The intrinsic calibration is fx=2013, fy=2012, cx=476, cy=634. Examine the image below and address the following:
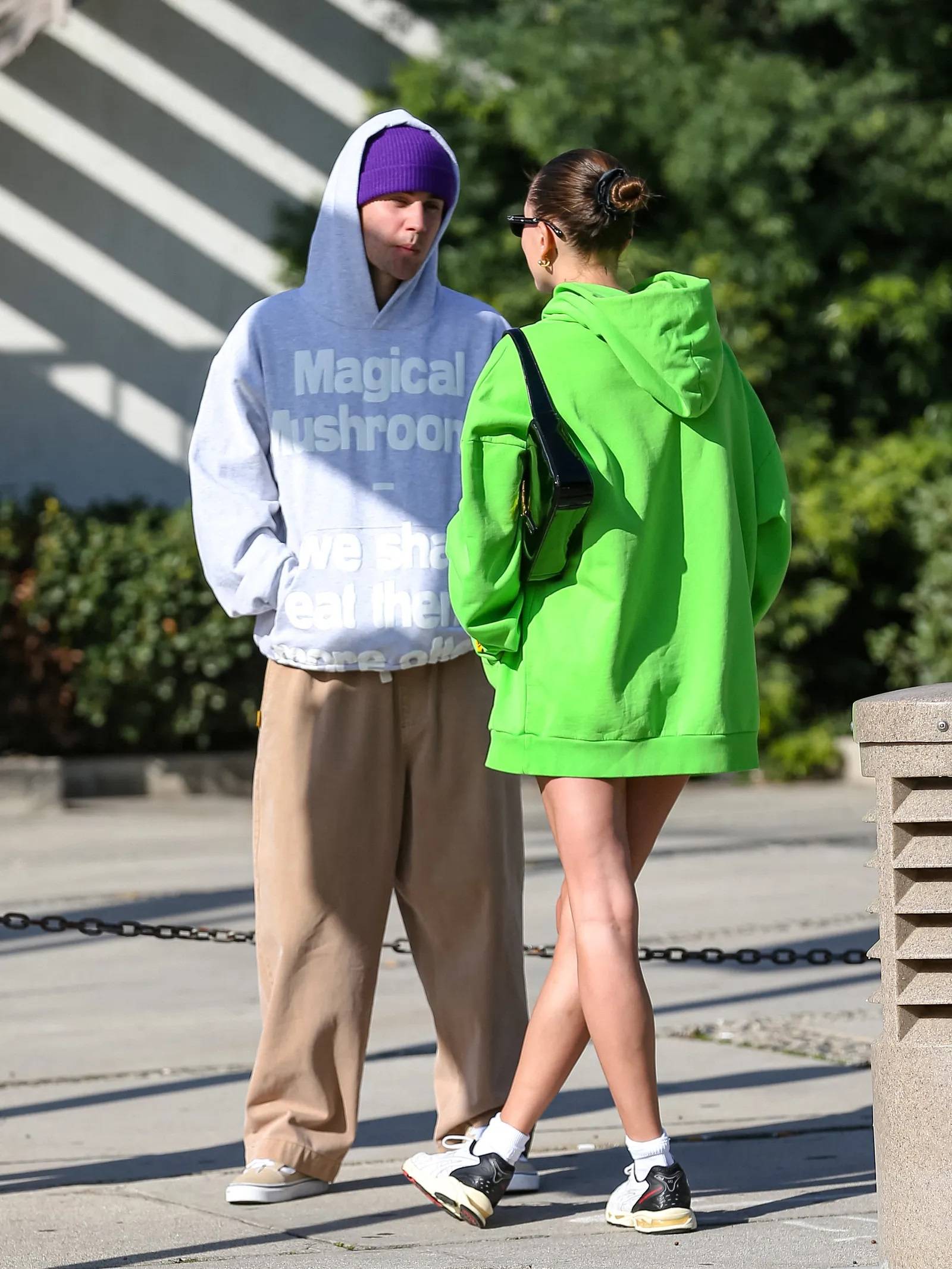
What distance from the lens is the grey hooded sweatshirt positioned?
12.8 ft

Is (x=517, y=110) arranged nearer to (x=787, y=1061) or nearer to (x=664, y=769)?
(x=787, y=1061)

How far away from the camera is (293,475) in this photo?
12.9 feet

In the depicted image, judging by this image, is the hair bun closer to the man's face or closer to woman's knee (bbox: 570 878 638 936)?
the man's face

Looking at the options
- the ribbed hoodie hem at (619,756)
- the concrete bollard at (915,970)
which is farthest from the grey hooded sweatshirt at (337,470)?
the concrete bollard at (915,970)

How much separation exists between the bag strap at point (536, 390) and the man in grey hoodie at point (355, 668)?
513 mm

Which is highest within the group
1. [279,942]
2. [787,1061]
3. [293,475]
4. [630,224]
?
[630,224]

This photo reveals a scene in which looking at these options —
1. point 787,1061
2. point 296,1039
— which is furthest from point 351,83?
point 296,1039

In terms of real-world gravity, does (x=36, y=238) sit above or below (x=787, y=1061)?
above

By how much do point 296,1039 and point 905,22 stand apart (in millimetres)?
10718

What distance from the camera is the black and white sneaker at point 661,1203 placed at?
3.52m

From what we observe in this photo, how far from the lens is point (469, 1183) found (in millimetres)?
3615

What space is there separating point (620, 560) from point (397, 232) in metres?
0.93

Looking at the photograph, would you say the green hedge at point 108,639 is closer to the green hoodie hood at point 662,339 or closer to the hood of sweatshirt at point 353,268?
the hood of sweatshirt at point 353,268

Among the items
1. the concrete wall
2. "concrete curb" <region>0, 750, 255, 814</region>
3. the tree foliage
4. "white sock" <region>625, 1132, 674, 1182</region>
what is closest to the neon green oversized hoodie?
"white sock" <region>625, 1132, 674, 1182</region>
